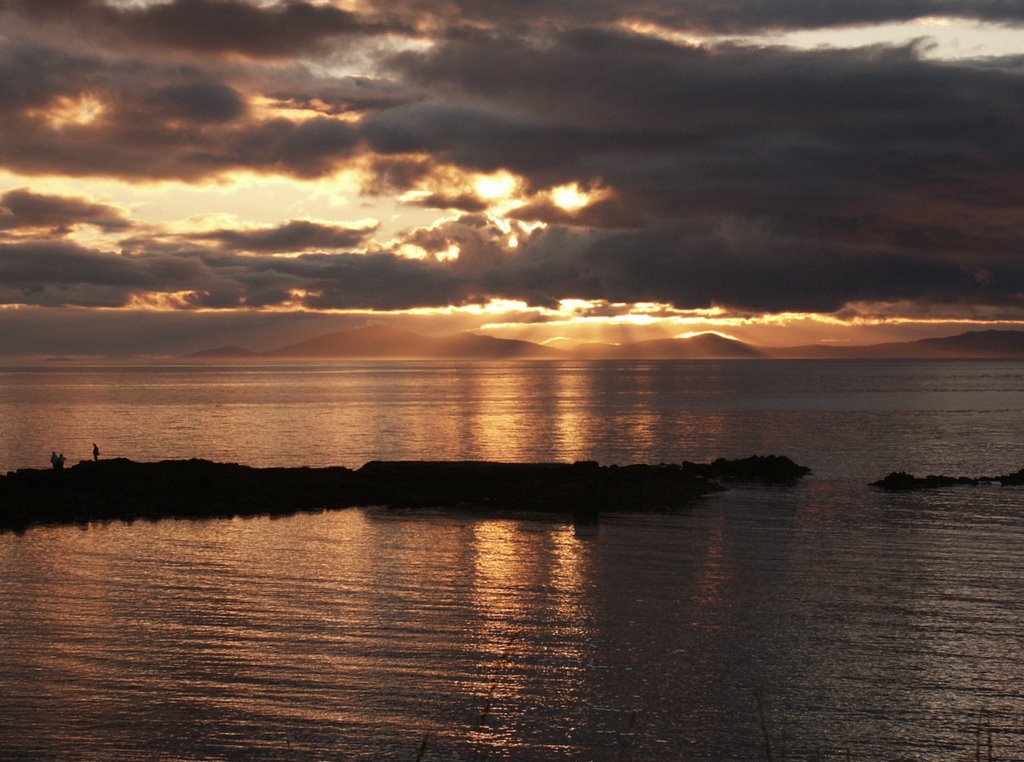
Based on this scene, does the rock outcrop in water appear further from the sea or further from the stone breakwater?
the stone breakwater

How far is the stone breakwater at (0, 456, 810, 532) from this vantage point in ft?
170

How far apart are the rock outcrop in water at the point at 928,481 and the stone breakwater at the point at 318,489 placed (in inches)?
458

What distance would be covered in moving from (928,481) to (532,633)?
4305cm

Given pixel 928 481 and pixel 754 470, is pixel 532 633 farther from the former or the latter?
pixel 928 481

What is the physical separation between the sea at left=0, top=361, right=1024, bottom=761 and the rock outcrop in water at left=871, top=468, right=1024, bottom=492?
2.24m

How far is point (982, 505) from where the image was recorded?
5412 centimetres

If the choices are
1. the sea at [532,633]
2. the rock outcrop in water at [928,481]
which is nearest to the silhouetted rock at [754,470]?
the sea at [532,633]

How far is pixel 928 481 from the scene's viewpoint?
206ft

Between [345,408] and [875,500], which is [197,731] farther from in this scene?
[345,408]

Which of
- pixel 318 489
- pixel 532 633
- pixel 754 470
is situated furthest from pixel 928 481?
pixel 532 633

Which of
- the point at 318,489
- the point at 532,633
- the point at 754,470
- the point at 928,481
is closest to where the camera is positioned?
the point at 532,633

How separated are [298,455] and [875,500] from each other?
2055 inches

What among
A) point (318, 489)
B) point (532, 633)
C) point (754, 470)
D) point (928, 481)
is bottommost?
point (532, 633)

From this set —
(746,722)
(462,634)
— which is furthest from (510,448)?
(746,722)
